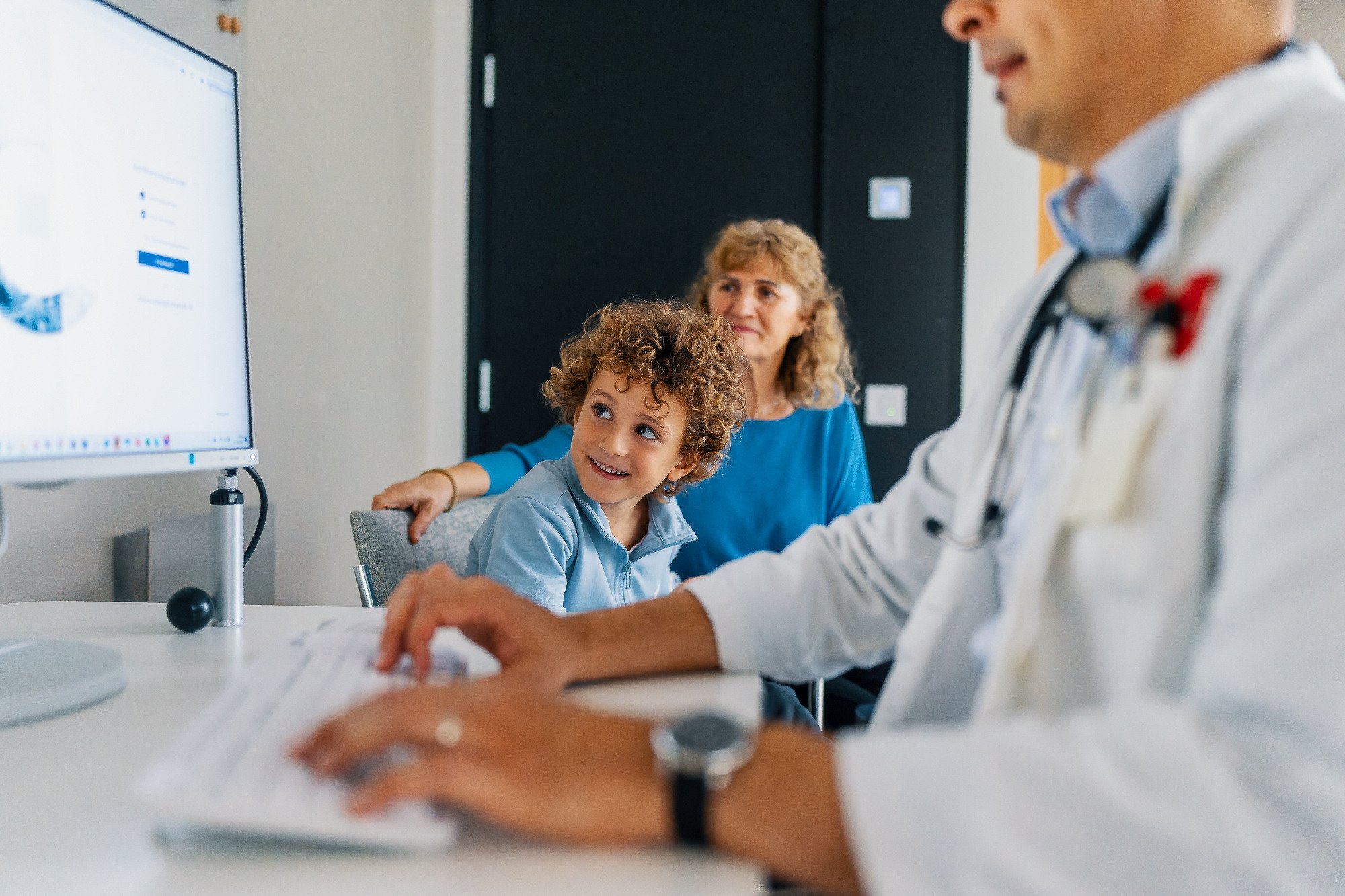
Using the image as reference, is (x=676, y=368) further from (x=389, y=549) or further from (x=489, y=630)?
(x=489, y=630)

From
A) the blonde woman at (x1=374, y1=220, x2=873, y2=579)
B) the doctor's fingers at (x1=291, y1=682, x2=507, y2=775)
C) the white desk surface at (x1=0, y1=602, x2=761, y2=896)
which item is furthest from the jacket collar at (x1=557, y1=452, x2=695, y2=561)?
the doctor's fingers at (x1=291, y1=682, x2=507, y2=775)

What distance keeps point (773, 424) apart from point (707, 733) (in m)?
1.88

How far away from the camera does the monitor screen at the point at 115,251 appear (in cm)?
82

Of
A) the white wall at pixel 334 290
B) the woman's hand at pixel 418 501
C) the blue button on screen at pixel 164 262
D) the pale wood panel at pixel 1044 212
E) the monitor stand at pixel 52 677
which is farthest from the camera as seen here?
the pale wood panel at pixel 1044 212

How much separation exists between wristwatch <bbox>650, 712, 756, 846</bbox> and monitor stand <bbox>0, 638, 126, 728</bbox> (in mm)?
569

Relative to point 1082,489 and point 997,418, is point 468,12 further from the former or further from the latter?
point 1082,489

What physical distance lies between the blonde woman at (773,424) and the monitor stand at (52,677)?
1182mm

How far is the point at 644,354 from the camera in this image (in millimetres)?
1694

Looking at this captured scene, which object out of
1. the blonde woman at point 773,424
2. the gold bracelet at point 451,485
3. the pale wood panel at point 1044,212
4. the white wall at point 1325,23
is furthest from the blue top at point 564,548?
the white wall at point 1325,23

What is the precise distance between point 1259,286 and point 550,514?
1201 millimetres

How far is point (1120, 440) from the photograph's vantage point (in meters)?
0.53

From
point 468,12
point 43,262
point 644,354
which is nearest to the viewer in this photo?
point 43,262

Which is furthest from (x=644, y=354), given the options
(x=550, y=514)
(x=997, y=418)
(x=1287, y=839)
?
(x=1287, y=839)

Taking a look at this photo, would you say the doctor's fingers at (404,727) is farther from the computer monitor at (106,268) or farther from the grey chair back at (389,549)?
the grey chair back at (389,549)
